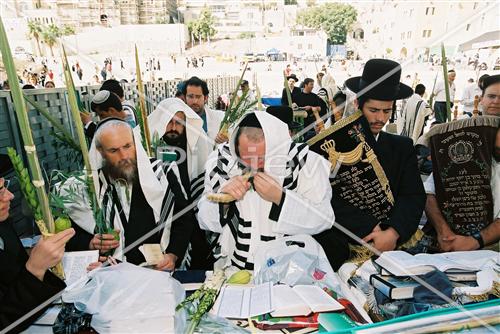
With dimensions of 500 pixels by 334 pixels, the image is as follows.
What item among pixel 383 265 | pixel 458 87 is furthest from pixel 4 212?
pixel 458 87

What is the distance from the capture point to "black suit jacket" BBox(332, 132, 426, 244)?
81.0 inches

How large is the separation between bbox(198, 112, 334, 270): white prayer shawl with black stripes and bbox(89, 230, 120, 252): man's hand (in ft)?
1.61

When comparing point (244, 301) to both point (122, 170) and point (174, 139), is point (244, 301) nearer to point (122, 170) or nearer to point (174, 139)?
point (122, 170)

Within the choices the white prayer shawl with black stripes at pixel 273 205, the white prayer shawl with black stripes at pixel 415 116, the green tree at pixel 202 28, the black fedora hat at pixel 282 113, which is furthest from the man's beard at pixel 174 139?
the green tree at pixel 202 28

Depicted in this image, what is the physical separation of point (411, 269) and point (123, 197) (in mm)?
1587

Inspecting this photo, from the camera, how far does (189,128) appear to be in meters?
3.27

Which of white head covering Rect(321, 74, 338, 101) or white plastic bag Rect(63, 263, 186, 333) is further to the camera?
white head covering Rect(321, 74, 338, 101)

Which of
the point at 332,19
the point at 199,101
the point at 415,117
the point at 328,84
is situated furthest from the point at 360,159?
the point at 332,19

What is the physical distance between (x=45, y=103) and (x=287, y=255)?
3.09 meters

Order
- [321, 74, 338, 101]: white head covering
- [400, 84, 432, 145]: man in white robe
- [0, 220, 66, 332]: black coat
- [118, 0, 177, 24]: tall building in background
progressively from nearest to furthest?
1. [0, 220, 66, 332]: black coat
2. [400, 84, 432, 145]: man in white robe
3. [321, 74, 338, 101]: white head covering
4. [118, 0, 177, 24]: tall building in background

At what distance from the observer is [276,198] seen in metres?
1.79

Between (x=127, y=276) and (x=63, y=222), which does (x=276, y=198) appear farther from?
(x=63, y=222)

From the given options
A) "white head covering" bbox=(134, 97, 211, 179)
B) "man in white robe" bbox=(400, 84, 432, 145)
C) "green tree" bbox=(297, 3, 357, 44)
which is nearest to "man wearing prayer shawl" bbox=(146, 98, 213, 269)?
"white head covering" bbox=(134, 97, 211, 179)

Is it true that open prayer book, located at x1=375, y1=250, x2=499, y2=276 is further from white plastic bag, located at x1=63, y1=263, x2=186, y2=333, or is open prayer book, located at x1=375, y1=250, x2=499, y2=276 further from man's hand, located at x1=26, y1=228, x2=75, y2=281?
man's hand, located at x1=26, y1=228, x2=75, y2=281
